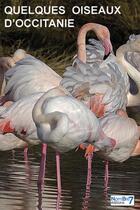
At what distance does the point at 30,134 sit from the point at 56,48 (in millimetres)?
13123

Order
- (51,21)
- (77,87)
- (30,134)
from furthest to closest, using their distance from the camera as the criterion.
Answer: (51,21) < (77,87) < (30,134)

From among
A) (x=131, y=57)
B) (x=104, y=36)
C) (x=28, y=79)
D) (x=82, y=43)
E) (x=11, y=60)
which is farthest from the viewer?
(x=11, y=60)

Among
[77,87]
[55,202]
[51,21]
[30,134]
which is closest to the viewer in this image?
[55,202]

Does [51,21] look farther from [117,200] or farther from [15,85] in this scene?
[117,200]

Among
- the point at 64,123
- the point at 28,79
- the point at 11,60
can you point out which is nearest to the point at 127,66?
the point at 11,60

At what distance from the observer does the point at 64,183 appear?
31.3 ft

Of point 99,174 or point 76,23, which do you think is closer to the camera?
point 99,174

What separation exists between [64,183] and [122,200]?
131cm

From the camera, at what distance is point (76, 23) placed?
23469 millimetres

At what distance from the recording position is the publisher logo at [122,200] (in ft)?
27.1

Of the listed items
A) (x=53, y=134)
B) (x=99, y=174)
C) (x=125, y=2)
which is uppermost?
(x=125, y=2)

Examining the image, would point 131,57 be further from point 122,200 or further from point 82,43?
point 122,200

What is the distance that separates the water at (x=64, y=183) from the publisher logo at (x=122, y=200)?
0.06m

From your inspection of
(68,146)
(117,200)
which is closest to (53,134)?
(68,146)
